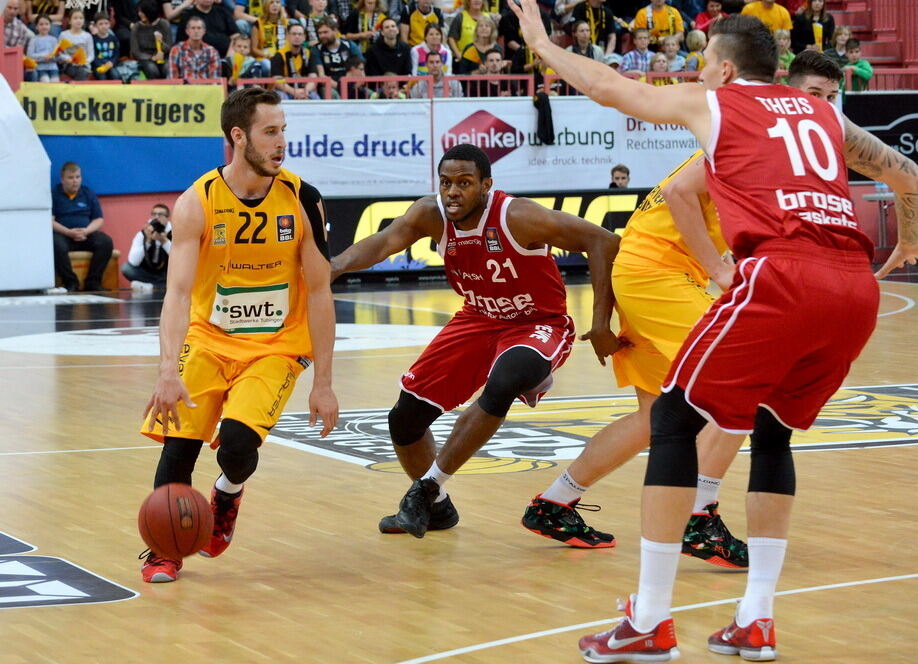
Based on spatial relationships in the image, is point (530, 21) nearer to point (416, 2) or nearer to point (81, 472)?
point (81, 472)

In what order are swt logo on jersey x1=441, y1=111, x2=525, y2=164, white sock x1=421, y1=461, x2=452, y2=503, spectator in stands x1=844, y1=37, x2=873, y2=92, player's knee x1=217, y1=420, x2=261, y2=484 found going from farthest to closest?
spectator in stands x1=844, y1=37, x2=873, y2=92 < swt logo on jersey x1=441, y1=111, x2=525, y2=164 < white sock x1=421, y1=461, x2=452, y2=503 < player's knee x1=217, y1=420, x2=261, y2=484

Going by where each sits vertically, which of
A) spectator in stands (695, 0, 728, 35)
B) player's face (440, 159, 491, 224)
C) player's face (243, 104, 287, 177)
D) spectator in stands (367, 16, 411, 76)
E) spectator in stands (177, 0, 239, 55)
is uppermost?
spectator in stands (695, 0, 728, 35)

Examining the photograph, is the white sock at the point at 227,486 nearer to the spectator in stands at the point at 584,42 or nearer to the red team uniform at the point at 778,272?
the red team uniform at the point at 778,272

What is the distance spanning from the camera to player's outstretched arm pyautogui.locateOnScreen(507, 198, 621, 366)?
20.8ft

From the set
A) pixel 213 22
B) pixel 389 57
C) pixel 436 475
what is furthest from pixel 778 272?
pixel 389 57

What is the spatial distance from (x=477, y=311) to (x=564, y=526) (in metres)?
1.09

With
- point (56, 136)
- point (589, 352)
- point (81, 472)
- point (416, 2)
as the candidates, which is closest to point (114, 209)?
point (56, 136)

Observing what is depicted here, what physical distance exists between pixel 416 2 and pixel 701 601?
61.6 ft

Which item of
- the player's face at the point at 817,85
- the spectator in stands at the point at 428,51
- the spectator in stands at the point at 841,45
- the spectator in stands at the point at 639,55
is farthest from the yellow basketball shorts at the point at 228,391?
the spectator in stands at the point at 841,45

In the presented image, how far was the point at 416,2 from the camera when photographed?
23.1m

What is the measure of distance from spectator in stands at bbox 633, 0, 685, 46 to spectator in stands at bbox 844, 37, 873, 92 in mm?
2705

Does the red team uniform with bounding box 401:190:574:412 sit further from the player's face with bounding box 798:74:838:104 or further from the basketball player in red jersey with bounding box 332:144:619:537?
the player's face with bounding box 798:74:838:104

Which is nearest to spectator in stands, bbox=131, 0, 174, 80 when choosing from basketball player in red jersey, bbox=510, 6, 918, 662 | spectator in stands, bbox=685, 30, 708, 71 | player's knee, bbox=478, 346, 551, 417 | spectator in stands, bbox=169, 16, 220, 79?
spectator in stands, bbox=169, 16, 220, 79

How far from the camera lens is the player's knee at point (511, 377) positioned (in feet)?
21.0
